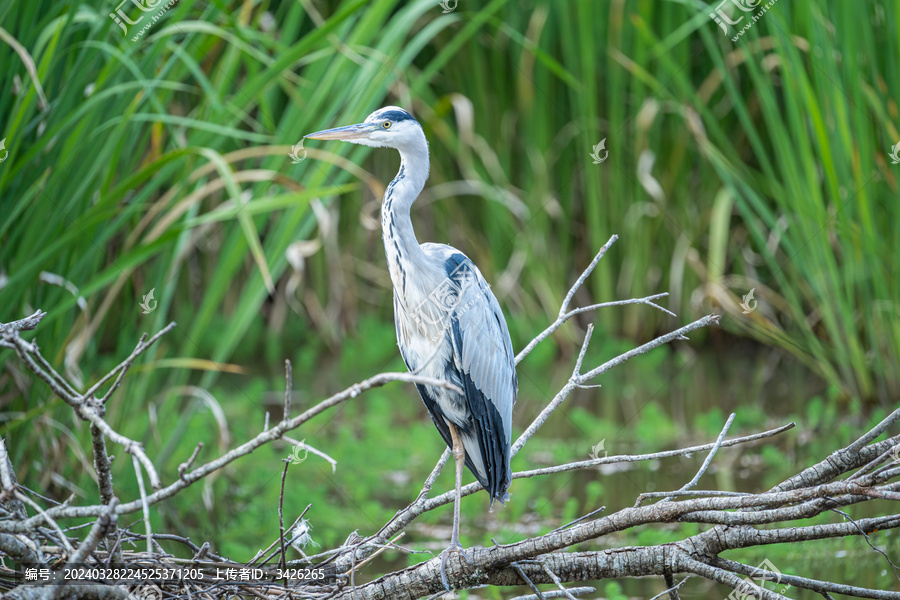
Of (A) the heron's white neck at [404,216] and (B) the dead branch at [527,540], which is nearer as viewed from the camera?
(B) the dead branch at [527,540]

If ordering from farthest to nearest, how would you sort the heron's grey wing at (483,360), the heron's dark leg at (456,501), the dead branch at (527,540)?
the heron's grey wing at (483,360) → the heron's dark leg at (456,501) → the dead branch at (527,540)

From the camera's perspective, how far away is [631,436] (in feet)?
15.9

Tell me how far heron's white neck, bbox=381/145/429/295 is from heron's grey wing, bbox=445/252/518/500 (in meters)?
0.17

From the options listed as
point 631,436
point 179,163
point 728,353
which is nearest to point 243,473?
point 179,163

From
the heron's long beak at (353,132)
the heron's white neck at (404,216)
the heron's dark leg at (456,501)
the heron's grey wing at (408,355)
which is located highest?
the heron's long beak at (353,132)

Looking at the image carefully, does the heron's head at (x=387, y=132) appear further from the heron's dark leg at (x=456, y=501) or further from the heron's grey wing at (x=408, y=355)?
the heron's dark leg at (x=456, y=501)

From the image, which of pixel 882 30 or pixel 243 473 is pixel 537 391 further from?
pixel 882 30

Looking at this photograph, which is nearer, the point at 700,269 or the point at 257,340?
the point at 700,269

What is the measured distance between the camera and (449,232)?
21.8 ft

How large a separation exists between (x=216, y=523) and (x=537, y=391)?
2656mm

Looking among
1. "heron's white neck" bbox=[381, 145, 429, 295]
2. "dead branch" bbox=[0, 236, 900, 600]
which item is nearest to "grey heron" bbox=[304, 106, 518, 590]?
"heron's white neck" bbox=[381, 145, 429, 295]

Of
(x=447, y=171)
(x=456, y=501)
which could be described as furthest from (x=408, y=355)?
(x=447, y=171)

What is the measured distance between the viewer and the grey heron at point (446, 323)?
7.93ft

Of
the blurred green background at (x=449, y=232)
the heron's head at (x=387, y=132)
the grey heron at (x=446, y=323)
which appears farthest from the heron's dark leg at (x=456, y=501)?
the heron's head at (x=387, y=132)
